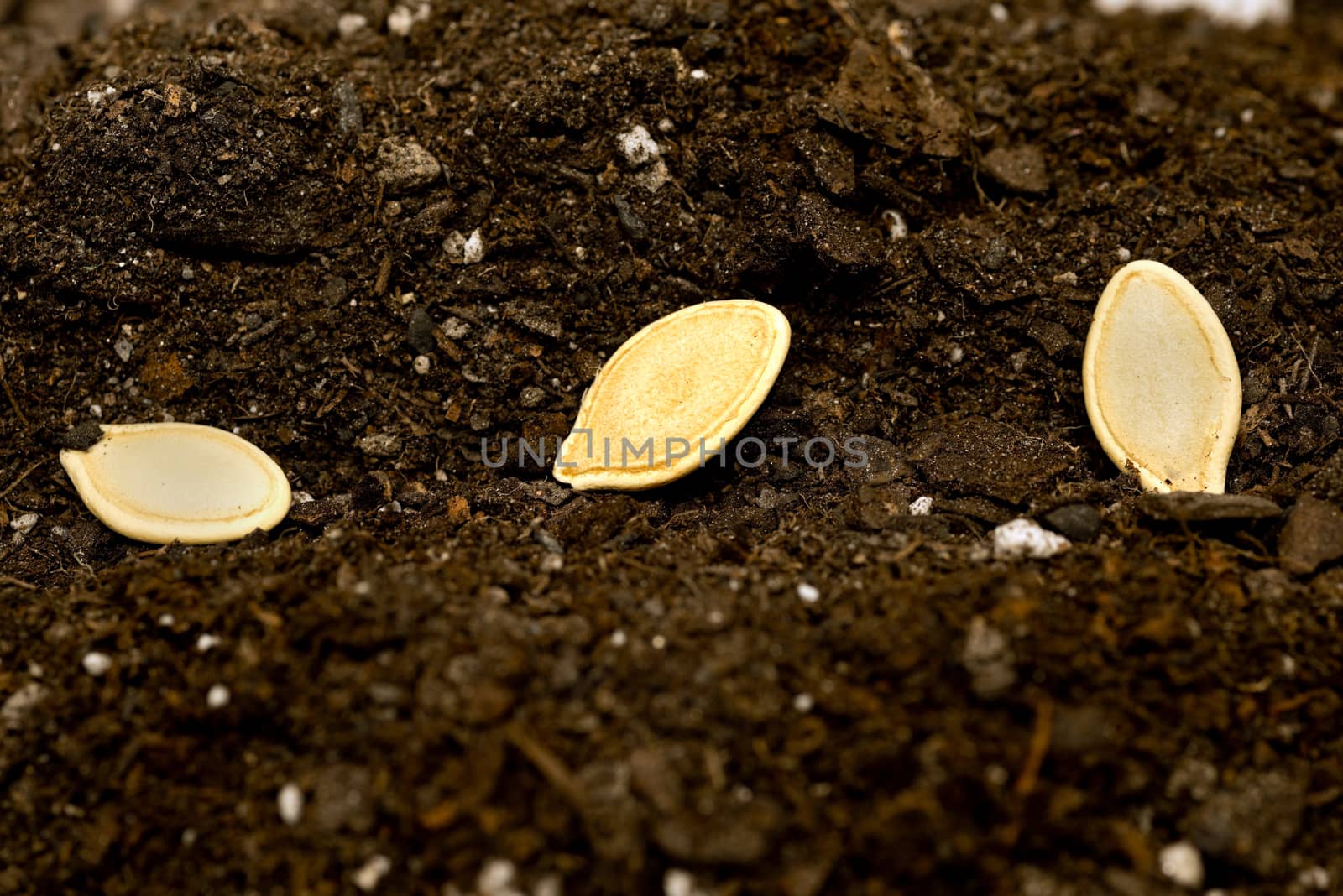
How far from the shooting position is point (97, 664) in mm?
1561

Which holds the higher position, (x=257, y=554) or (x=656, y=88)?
(x=656, y=88)

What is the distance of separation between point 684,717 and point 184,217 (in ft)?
4.81

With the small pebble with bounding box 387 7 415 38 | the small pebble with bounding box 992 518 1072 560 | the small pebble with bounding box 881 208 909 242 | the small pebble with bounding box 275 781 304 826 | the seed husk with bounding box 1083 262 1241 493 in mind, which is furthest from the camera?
the small pebble with bounding box 387 7 415 38

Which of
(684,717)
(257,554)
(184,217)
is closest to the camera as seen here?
(684,717)

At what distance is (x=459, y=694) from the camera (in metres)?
1.38

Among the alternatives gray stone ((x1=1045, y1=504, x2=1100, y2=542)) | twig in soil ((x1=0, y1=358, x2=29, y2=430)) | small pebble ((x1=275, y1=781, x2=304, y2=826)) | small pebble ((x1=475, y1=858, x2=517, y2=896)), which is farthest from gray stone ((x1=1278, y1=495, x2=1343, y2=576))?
twig in soil ((x1=0, y1=358, x2=29, y2=430))

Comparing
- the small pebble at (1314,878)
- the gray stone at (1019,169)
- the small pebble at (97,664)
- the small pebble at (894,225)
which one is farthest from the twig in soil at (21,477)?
the small pebble at (1314,878)

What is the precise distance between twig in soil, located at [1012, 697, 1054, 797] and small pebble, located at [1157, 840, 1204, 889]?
222 mm

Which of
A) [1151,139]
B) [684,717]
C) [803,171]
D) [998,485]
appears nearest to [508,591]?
[684,717]

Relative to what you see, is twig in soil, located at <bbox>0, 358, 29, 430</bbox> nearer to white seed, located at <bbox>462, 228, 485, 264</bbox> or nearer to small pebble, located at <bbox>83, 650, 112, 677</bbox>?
small pebble, located at <bbox>83, 650, 112, 677</bbox>

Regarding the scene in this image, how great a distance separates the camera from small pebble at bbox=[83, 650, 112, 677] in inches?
61.4

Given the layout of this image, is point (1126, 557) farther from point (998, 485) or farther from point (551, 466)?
point (551, 466)

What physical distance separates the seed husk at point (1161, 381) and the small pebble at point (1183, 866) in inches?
28.8

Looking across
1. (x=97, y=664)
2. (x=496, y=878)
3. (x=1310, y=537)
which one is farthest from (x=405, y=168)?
(x=1310, y=537)
